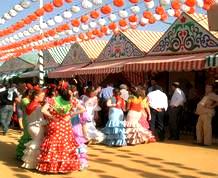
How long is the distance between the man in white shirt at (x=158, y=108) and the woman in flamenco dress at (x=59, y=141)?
5072 mm

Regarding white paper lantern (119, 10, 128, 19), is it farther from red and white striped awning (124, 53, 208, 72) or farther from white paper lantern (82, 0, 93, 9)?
red and white striped awning (124, 53, 208, 72)

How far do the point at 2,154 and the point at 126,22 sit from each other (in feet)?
15.8

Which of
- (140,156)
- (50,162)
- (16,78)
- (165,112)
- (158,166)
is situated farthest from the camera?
(16,78)

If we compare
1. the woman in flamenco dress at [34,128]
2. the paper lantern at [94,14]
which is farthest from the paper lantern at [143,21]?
the woman in flamenco dress at [34,128]

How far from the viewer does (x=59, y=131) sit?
8594 mm

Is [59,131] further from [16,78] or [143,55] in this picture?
[16,78]

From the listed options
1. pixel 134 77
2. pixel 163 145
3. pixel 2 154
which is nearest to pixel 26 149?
pixel 2 154

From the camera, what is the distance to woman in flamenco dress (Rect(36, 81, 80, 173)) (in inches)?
334

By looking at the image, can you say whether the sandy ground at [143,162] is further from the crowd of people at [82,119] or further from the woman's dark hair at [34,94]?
the woman's dark hair at [34,94]

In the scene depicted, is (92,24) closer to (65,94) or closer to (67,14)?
(67,14)

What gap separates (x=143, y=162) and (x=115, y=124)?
2834 millimetres

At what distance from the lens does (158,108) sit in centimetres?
1341

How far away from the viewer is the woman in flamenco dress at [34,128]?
8992 millimetres

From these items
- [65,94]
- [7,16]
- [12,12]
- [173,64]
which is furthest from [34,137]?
[173,64]
